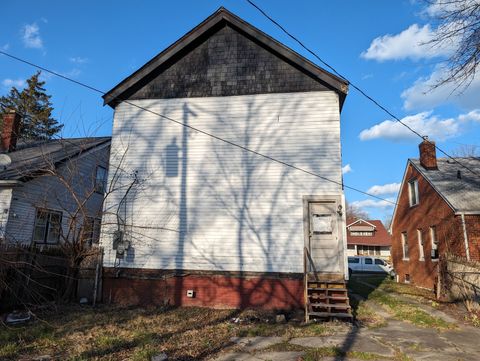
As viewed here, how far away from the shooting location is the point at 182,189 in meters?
11.2

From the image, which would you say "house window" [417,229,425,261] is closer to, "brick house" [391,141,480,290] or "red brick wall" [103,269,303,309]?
"brick house" [391,141,480,290]

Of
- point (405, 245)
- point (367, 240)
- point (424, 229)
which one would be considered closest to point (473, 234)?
point (424, 229)

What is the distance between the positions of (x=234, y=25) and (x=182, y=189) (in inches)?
223

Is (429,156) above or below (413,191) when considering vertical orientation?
above

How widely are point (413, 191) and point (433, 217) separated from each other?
3.69 metres

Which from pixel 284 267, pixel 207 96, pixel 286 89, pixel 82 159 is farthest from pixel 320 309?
pixel 82 159

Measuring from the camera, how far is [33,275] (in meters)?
9.66

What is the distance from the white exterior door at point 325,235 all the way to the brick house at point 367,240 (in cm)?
3732

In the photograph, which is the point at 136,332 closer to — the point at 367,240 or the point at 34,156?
the point at 34,156

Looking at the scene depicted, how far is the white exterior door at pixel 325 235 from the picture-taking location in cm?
1021

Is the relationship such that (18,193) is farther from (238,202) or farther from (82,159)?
(238,202)

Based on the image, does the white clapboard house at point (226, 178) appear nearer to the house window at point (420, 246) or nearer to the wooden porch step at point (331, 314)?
the wooden porch step at point (331, 314)

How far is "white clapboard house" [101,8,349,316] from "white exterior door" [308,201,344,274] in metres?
0.03

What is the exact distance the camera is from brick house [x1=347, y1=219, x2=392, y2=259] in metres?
46.1
